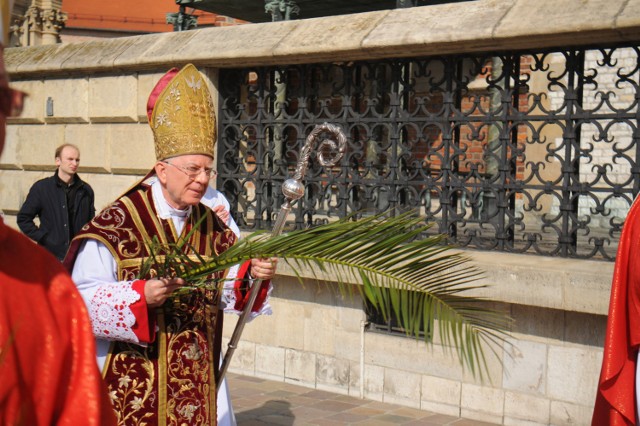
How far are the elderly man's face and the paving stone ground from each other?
9.45 ft

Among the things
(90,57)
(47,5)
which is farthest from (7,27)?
(47,5)

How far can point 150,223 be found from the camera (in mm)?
4129

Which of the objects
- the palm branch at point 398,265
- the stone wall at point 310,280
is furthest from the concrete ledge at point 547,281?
the palm branch at point 398,265

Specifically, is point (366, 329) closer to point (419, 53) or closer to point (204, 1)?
point (419, 53)

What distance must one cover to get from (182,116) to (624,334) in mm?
2122

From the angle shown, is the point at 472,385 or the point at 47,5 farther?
the point at 47,5

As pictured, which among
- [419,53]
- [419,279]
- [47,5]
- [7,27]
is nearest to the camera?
[7,27]

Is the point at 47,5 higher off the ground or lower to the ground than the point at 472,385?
higher

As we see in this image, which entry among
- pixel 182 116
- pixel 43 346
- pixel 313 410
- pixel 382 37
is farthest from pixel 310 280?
pixel 43 346

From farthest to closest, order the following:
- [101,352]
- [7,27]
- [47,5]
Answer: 1. [47,5]
2. [101,352]
3. [7,27]

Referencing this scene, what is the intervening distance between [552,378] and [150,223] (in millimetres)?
3266

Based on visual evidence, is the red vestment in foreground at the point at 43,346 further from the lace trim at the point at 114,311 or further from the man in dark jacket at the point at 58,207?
the man in dark jacket at the point at 58,207

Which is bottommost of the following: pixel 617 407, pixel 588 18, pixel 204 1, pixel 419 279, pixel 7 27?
pixel 617 407

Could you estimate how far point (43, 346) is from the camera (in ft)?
6.07
